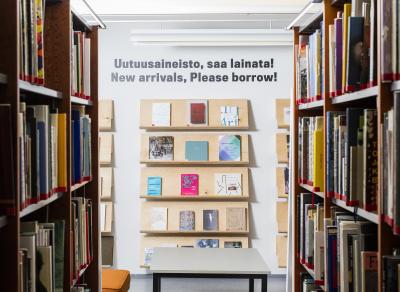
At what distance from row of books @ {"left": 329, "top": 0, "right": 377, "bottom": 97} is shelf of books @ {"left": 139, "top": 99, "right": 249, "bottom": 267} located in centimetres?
403

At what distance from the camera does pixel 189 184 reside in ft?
21.8

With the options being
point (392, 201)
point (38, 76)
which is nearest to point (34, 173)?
point (38, 76)

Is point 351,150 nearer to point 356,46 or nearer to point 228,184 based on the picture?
point 356,46

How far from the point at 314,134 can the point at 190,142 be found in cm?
360

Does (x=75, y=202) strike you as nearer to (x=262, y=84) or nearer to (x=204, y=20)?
(x=204, y=20)

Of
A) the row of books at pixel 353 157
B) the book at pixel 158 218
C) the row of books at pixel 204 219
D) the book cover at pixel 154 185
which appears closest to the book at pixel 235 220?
the row of books at pixel 204 219

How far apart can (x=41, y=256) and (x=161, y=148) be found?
4259 mm

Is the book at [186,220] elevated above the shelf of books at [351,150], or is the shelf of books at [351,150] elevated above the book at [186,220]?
the shelf of books at [351,150]

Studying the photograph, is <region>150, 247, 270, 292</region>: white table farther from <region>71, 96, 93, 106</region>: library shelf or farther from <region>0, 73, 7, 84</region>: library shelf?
<region>0, 73, 7, 84</region>: library shelf

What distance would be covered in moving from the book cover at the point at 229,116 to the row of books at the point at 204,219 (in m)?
0.94

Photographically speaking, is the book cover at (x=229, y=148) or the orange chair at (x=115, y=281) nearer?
the orange chair at (x=115, y=281)

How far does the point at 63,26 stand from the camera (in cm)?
290

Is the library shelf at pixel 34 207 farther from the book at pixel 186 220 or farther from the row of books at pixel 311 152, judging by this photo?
the book at pixel 186 220

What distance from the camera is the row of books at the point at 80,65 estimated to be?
321 cm
